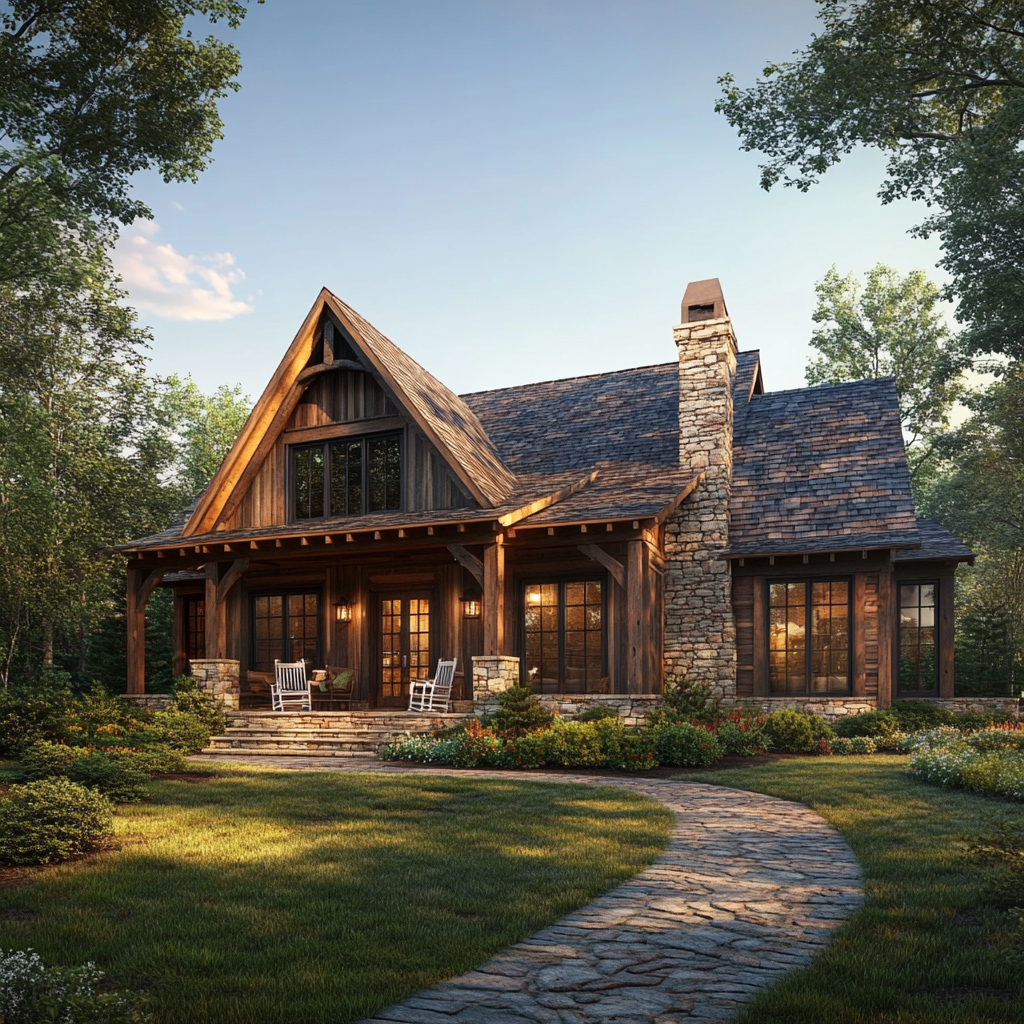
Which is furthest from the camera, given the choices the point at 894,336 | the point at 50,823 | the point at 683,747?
the point at 894,336

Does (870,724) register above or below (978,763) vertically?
below

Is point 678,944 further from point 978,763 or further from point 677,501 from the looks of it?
point 677,501

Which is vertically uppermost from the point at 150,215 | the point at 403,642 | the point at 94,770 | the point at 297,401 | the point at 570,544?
the point at 150,215

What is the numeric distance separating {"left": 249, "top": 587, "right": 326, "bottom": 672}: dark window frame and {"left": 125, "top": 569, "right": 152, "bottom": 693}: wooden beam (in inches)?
87.1

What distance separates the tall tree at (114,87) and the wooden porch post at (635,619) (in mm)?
13375

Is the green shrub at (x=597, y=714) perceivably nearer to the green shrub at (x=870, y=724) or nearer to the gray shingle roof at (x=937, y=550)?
the green shrub at (x=870, y=724)

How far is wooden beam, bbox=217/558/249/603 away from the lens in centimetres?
1741

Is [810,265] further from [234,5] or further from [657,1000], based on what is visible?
[657,1000]

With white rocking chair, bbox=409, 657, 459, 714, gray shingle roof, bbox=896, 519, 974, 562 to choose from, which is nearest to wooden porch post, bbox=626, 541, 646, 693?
white rocking chair, bbox=409, 657, 459, 714

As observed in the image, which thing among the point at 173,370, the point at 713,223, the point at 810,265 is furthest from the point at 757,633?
the point at 173,370

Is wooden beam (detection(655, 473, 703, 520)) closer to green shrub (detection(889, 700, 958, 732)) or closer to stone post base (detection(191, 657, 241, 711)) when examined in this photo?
green shrub (detection(889, 700, 958, 732))

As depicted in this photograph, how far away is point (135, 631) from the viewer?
61.7 feet

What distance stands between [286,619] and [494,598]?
6.27 metres

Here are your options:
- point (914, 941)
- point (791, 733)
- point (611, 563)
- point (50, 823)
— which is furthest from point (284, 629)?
point (914, 941)
